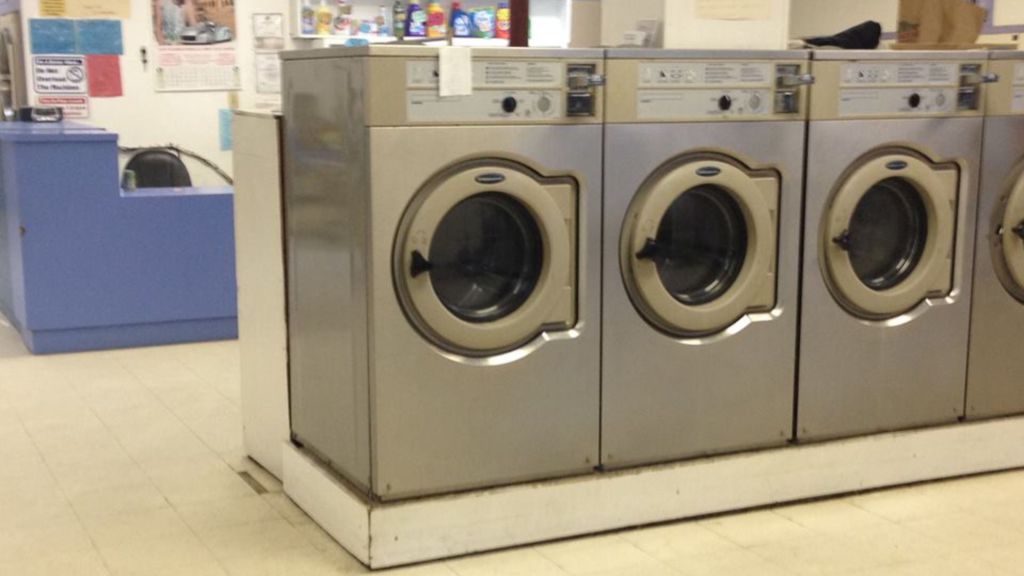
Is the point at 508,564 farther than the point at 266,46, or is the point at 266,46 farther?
the point at 266,46

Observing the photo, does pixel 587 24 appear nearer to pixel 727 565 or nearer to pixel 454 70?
pixel 454 70

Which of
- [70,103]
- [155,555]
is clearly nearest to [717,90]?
[155,555]

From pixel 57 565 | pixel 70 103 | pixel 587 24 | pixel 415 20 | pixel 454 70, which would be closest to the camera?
pixel 454 70

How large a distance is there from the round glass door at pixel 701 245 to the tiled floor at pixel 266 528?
2.13 ft

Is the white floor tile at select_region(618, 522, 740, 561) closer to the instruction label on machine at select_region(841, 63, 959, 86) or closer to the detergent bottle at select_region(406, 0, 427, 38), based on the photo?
the instruction label on machine at select_region(841, 63, 959, 86)

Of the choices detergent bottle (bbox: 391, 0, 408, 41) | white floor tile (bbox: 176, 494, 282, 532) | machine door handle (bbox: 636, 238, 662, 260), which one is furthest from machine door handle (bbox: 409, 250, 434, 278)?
detergent bottle (bbox: 391, 0, 408, 41)

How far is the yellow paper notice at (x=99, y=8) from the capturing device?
677cm

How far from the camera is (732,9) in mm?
3211

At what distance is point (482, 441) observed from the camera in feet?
9.77

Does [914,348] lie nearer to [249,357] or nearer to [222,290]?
[249,357]

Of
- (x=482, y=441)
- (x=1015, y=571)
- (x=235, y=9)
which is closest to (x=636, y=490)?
(x=482, y=441)

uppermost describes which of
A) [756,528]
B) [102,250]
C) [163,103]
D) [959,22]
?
[959,22]

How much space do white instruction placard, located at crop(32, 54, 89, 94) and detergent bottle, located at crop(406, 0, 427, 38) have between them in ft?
6.34

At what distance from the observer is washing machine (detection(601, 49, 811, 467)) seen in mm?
3074
